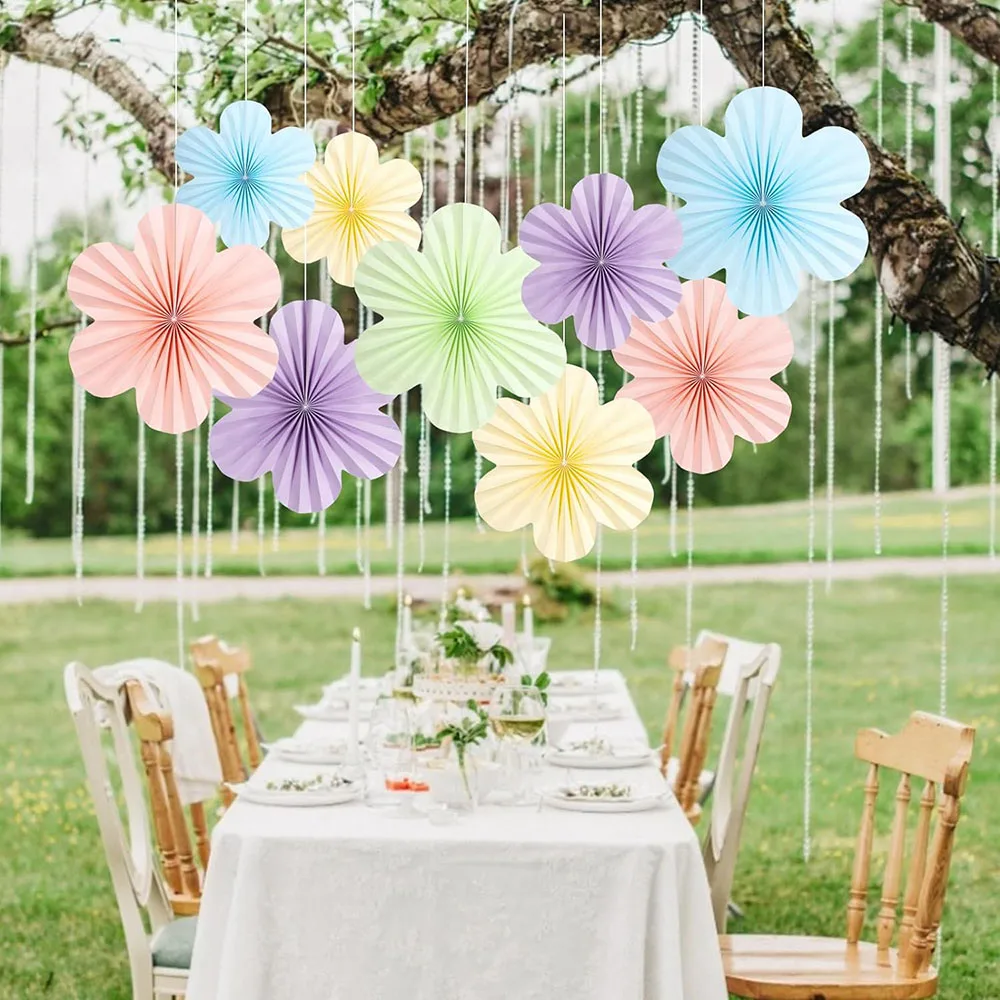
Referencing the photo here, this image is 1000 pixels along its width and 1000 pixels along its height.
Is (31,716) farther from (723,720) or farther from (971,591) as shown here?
(971,591)

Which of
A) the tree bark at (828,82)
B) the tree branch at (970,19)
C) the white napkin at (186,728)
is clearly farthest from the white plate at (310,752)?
the tree branch at (970,19)

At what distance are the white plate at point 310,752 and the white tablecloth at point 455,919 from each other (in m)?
0.79

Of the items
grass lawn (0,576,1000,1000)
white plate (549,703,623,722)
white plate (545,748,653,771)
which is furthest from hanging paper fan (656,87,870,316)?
grass lawn (0,576,1000,1000)

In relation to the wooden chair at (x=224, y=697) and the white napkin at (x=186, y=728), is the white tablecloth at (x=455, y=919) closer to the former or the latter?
the white napkin at (x=186, y=728)

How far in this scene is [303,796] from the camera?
2.90 metres

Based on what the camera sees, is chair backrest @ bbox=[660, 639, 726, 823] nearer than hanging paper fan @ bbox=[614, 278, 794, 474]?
No

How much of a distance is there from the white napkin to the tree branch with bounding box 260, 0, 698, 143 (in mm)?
1469

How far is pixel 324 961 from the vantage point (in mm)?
2590

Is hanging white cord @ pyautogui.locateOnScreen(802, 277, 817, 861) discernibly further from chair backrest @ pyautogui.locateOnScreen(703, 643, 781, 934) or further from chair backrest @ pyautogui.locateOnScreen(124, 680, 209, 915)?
chair backrest @ pyautogui.locateOnScreen(124, 680, 209, 915)

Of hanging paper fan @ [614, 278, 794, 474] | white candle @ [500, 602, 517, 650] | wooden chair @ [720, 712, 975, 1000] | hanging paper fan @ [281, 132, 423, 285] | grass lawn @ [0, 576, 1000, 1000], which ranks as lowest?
grass lawn @ [0, 576, 1000, 1000]

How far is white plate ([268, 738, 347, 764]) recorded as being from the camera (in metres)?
3.45

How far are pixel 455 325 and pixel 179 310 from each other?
1.42ft

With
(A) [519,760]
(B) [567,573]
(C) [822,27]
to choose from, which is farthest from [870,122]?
(A) [519,760]

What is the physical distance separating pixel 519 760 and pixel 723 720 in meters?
5.77
